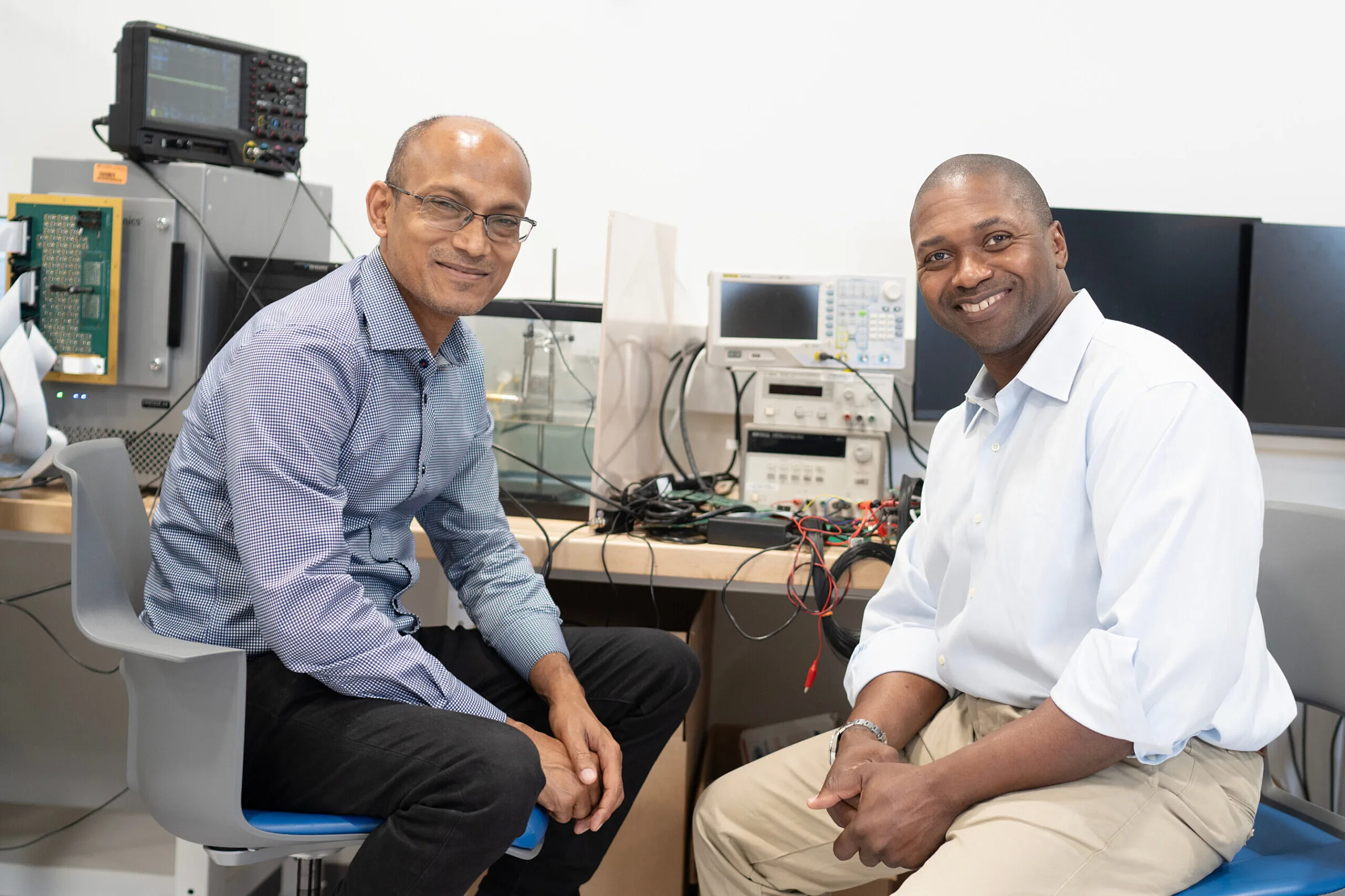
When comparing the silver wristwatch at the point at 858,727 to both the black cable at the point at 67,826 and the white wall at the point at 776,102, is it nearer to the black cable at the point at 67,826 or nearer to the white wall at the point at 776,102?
the white wall at the point at 776,102

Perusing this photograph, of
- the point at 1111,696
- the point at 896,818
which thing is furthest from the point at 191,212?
the point at 1111,696

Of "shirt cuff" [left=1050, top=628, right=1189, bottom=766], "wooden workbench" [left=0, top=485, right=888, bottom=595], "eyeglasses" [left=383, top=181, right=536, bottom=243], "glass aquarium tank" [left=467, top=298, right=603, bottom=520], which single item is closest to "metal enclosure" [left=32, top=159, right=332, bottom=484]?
"wooden workbench" [left=0, top=485, right=888, bottom=595]

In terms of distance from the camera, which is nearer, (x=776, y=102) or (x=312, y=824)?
(x=312, y=824)

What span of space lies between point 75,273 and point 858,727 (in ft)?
5.51

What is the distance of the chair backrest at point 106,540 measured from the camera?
1.21 m

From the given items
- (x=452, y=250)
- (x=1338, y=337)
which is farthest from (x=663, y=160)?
(x=1338, y=337)

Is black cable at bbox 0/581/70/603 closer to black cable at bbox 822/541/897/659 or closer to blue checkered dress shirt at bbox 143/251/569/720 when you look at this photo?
blue checkered dress shirt at bbox 143/251/569/720

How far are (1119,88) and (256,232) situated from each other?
6.47 ft

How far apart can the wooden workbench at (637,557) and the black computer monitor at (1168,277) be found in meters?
0.71

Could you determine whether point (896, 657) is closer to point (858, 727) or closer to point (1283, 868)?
point (858, 727)

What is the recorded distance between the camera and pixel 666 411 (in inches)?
98.0

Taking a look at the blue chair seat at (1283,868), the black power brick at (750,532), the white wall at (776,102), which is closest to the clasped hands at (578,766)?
the black power brick at (750,532)

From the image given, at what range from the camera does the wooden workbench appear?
5.56ft

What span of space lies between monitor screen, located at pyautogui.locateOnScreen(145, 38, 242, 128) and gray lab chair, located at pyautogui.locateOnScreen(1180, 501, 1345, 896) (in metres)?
2.04
